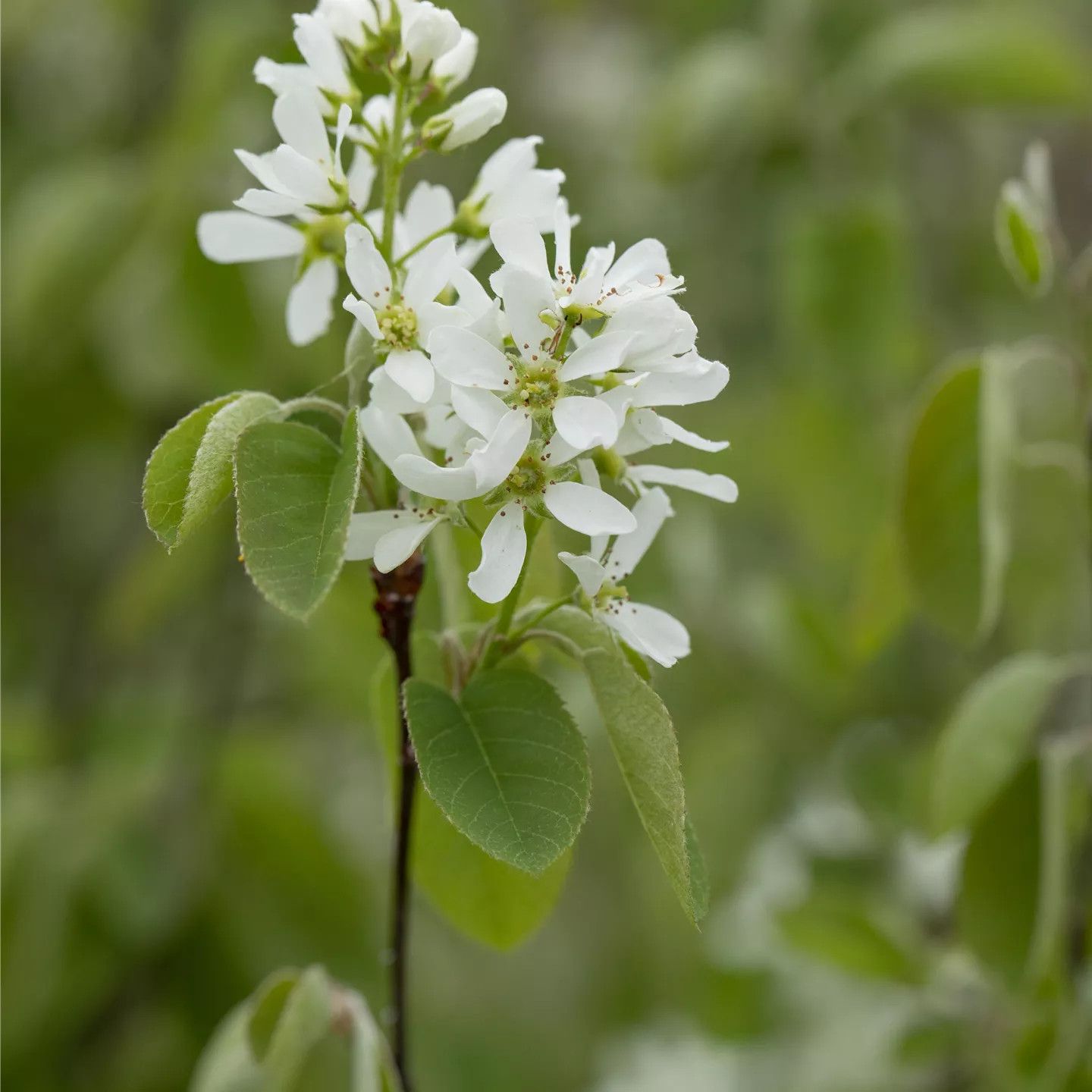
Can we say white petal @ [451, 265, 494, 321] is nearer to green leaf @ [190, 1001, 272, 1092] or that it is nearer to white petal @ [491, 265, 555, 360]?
white petal @ [491, 265, 555, 360]

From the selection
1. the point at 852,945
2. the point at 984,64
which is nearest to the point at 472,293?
the point at 852,945

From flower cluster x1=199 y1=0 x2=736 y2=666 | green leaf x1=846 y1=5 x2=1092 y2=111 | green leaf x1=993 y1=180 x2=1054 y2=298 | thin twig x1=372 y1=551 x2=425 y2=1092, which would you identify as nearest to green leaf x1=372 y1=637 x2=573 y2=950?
thin twig x1=372 y1=551 x2=425 y2=1092

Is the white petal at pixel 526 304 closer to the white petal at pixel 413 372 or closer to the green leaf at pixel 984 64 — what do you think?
the white petal at pixel 413 372

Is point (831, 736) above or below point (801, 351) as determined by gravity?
below

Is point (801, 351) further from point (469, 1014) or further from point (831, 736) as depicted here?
point (469, 1014)

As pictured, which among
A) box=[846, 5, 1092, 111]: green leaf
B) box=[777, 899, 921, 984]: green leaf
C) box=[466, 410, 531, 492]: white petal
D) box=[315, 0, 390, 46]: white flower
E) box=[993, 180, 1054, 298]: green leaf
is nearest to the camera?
box=[466, 410, 531, 492]: white petal

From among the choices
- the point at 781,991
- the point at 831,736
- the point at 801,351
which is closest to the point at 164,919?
the point at 781,991

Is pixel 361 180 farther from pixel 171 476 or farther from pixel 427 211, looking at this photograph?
pixel 171 476
